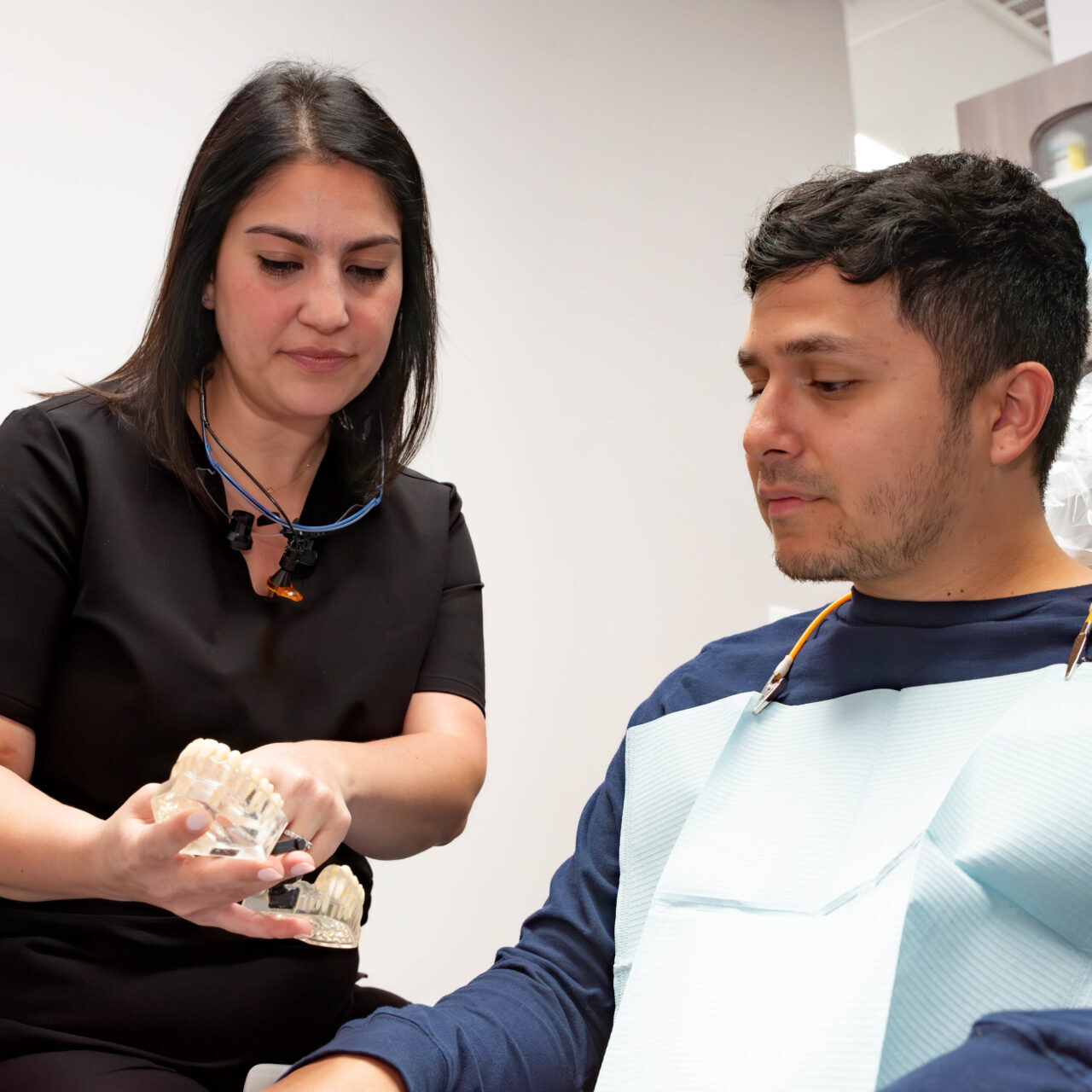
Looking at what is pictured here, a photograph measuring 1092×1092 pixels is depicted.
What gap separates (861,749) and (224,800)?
1.79 ft

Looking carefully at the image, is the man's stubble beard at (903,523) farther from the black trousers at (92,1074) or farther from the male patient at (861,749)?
the black trousers at (92,1074)

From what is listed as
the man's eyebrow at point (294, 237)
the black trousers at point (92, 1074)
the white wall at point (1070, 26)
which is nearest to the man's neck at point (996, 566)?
the man's eyebrow at point (294, 237)

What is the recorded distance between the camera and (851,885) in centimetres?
99

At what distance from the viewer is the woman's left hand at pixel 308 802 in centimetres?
101

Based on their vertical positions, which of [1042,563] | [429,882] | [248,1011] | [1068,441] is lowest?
[429,882]

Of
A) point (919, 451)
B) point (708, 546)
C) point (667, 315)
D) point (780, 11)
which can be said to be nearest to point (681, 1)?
point (780, 11)

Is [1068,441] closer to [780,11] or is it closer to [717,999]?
[717,999]

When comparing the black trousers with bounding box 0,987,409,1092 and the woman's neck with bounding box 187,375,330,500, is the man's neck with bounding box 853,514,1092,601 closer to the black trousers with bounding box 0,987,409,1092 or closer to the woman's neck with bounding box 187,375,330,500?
the woman's neck with bounding box 187,375,330,500

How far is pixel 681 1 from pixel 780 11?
1.43ft

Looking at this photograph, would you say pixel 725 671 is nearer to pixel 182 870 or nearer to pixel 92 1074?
pixel 182 870

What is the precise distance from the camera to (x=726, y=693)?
4.09 ft

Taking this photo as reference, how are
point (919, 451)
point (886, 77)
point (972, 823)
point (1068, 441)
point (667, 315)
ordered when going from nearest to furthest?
point (972, 823) → point (919, 451) → point (1068, 441) → point (667, 315) → point (886, 77)

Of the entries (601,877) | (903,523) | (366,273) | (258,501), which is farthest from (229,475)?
(903,523)

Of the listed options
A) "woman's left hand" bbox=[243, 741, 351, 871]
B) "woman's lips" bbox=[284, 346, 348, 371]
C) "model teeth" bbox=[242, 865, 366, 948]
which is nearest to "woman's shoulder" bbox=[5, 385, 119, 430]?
"woman's lips" bbox=[284, 346, 348, 371]
